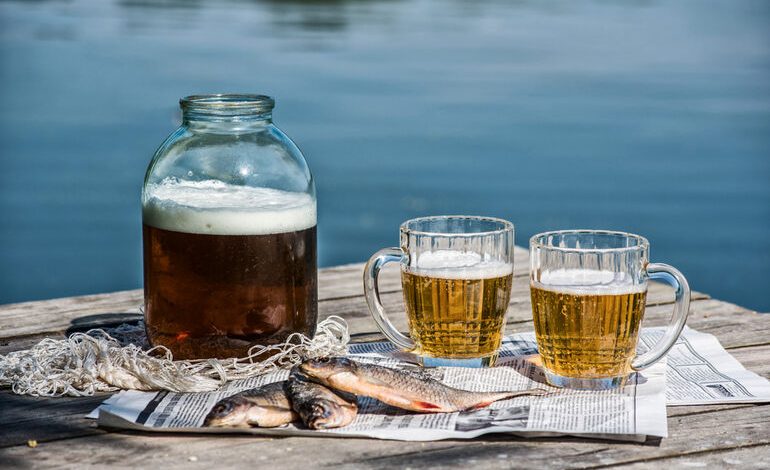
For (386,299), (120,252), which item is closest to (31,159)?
(120,252)

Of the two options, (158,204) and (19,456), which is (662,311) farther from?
(19,456)

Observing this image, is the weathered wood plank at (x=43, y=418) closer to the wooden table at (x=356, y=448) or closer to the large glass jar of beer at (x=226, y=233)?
the wooden table at (x=356, y=448)

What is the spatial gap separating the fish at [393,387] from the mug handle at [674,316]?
27cm

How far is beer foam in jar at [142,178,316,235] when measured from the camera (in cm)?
192

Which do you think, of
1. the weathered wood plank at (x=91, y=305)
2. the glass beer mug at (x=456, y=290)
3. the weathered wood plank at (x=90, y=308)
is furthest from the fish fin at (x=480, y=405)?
the weathered wood plank at (x=91, y=305)

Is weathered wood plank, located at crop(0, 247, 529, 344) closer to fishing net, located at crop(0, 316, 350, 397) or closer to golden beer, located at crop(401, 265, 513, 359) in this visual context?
fishing net, located at crop(0, 316, 350, 397)

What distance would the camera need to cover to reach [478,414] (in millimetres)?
1688

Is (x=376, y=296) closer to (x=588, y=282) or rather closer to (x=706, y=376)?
(x=588, y=282)

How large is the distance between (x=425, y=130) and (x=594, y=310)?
6.27 m

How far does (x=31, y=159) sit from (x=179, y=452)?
20.5 feet

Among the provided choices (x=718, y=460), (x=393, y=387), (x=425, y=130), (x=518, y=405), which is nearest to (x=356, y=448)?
(x=393, y=387)

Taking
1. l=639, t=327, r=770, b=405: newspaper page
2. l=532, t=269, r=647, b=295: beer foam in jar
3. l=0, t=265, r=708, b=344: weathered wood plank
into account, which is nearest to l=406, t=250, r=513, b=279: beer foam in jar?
l=532, t=269, r=647, b=295: beer foam in jar

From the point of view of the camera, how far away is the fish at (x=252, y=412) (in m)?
1.62

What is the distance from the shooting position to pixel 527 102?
30.2 feet
